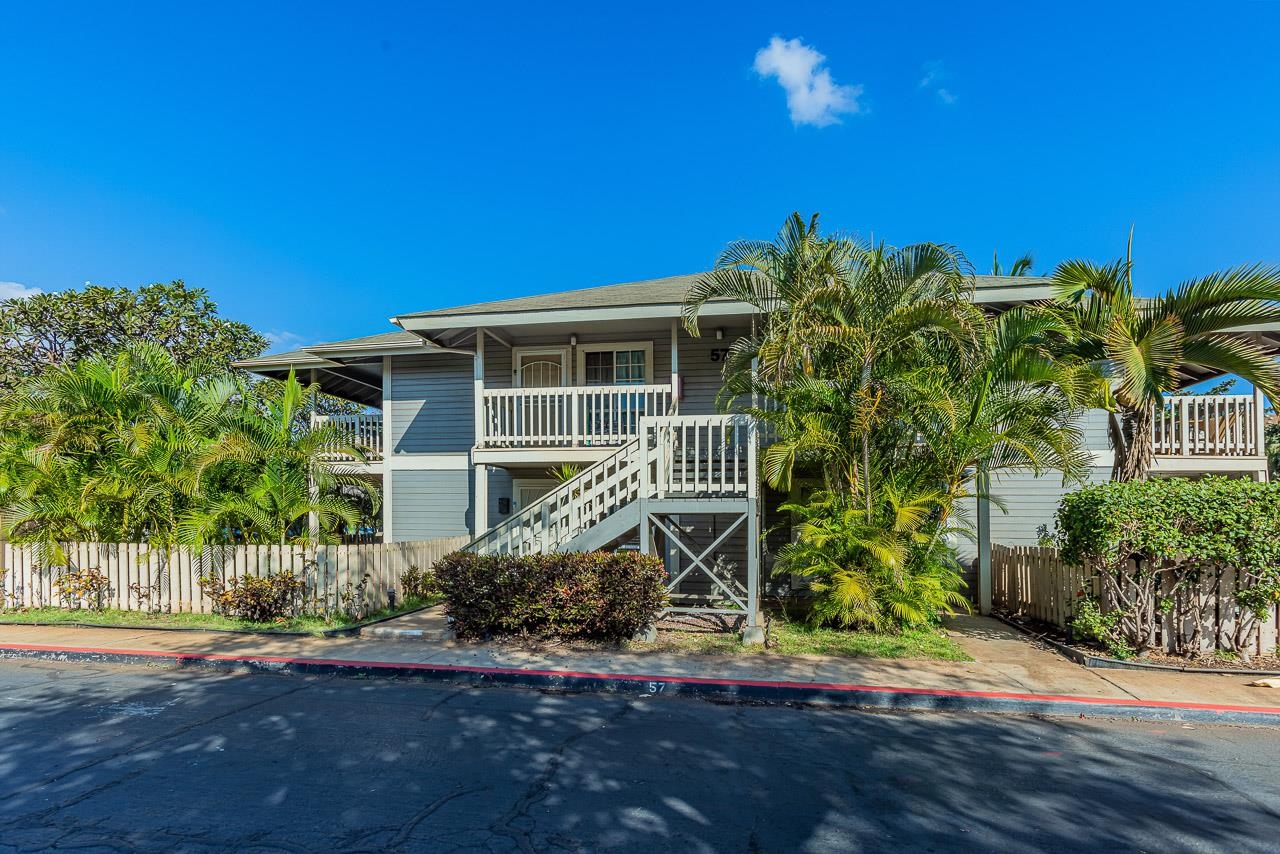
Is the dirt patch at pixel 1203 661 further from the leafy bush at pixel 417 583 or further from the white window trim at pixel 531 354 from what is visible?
the white window trim at pixel 531 354

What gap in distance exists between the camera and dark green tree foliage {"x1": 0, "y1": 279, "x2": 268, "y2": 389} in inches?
981

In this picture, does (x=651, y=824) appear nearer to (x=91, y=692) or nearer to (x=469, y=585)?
(x=469, y=585)

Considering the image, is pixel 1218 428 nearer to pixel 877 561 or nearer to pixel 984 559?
pixel 984 559

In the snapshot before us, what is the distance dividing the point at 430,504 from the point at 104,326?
65.6ft

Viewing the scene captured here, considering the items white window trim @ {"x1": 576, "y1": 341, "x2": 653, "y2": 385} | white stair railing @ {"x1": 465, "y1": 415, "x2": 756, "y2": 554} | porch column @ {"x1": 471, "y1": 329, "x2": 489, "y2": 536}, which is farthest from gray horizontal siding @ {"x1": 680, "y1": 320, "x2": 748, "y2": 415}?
porch column @ {"x1": 471, "y1": 329, "x2": 489, "y2": 536}

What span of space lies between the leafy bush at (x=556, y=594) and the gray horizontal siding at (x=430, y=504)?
5.84 meters

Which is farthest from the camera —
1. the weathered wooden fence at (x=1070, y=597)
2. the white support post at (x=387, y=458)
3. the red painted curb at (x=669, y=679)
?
the white support post at (x=387, y=458)

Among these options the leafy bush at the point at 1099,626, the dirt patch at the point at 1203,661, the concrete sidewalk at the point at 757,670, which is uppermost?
the leafy bush at the point at 1099,626

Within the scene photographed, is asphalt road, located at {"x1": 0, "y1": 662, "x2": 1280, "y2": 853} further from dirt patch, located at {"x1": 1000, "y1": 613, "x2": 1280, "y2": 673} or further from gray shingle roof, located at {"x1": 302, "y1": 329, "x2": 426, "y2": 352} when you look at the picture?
gray shingle roof, located at {"x1": 302, "y1": 329, "x2": 426, "y2": 352}

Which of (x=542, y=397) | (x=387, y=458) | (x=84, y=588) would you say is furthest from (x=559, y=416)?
(x=84, y=588)

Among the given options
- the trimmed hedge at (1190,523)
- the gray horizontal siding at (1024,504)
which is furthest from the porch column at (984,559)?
the trimmed hedge at (1190,523)

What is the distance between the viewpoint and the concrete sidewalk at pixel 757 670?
6.54 m

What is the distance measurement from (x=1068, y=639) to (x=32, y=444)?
50.1 ft

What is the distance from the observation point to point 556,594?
8.62 meters
